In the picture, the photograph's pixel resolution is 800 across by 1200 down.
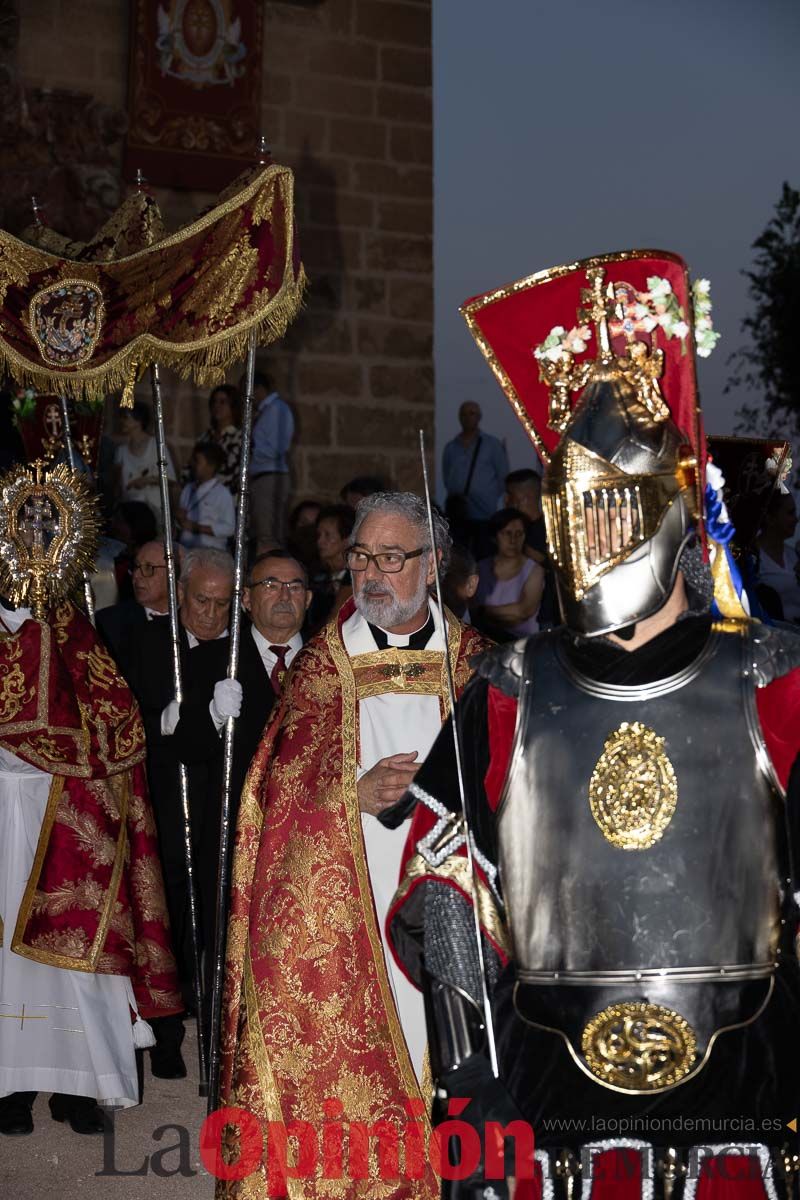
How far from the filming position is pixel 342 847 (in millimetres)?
4785

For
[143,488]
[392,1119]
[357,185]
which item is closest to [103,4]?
[357,185]

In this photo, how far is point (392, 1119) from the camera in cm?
468

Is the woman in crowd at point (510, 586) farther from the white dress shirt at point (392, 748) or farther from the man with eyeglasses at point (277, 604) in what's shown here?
the white dress shirt at point (392, 748)

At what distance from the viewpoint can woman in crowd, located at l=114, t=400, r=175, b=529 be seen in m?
12.0

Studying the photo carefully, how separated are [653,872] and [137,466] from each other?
9.43m

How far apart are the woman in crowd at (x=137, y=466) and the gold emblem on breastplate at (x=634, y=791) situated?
9.09 m

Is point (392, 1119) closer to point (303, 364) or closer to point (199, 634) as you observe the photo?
point (199, 634)

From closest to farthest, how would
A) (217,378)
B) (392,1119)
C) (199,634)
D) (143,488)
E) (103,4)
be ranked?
(392,1119), (217,378), (199,634), (143,488), (103,4)

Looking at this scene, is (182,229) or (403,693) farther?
(182,229)

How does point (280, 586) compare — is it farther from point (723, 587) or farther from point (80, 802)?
point (723, 587)

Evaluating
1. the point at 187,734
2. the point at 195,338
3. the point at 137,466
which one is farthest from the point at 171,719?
the point at 137,466

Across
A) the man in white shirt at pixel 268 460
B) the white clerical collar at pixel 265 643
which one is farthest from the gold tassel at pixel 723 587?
the man in white shirt at pixel 268 460

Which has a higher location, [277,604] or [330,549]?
[330,549]

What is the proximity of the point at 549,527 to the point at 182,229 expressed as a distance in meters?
3.22
